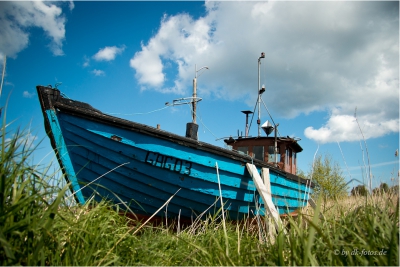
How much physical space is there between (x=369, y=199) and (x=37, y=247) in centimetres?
243

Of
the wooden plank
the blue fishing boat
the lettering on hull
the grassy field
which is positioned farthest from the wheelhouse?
the grassy field

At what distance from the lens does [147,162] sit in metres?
3.61

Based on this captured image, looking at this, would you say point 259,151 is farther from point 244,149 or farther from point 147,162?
point 147,162

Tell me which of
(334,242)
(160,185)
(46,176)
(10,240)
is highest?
(160,185)

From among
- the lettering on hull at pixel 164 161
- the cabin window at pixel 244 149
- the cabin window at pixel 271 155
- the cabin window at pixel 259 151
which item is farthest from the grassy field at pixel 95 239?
the cabin window at pixel 244 149

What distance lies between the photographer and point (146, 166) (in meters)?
3.64

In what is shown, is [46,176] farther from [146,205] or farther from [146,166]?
[146,205]

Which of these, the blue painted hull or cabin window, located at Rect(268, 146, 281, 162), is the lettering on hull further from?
cabin window, located at Rect(268, 146, 281, 162)

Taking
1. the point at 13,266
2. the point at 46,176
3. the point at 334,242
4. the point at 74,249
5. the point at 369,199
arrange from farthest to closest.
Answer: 1. the point at 369,199
2. the point at 46,176
3. the point at 74,249
4. the point at 334,242
5. the point at 13,266

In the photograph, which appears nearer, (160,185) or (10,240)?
(10,240)

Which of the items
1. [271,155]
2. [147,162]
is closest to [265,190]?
[147,162]

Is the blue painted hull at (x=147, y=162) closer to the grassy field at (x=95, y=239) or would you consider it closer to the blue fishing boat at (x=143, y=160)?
the blue fishing boat at (x=143, y=160)

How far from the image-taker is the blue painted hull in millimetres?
3611

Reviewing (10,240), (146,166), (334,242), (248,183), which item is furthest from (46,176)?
(248,183)
